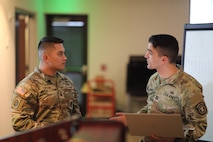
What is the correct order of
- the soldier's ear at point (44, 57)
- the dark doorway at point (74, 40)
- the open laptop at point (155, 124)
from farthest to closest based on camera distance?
the dark doorway at point (74, 40), the soldier's ear at point (44, 57), the open laptop at point (155, 124)

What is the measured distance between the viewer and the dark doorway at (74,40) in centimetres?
625

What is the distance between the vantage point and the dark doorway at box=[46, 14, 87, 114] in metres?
6.25

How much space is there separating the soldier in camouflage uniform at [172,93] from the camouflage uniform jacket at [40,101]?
43 cm

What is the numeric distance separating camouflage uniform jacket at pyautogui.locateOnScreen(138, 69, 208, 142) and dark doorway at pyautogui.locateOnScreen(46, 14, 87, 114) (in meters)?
4.15

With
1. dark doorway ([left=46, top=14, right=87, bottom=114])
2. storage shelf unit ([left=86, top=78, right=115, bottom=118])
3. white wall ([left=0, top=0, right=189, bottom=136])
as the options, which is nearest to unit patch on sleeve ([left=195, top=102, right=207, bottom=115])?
storage shelf unit ([left=86, top=78, right=115, bottom=118])

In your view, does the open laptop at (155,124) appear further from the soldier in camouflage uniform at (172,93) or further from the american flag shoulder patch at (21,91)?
the american flag shoulder patch at (21,91)

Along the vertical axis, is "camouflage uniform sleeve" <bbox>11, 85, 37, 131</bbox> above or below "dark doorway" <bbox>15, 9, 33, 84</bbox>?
below

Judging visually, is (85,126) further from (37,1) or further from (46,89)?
(37,1)

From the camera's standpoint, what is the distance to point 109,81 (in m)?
6.09

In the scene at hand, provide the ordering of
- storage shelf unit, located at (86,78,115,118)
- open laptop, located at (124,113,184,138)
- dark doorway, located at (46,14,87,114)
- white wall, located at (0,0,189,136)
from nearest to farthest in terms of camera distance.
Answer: open laptop, located at (124,113,184,138)
storage shelf unit, located at (86,78,115,118)
white wall, located at (0,0,189,136)
dark doorway, located at (46,14,87,114)

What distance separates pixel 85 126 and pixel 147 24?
534 cm

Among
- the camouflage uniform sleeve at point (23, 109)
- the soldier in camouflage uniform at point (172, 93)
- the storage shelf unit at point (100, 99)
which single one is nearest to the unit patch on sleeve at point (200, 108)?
the soldier in camouflage uniform at point (172, 93)

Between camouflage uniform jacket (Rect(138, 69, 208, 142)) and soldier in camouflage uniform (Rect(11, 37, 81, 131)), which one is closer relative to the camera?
camouflage uniform jacket (Rect(138, 69, 208, 142))

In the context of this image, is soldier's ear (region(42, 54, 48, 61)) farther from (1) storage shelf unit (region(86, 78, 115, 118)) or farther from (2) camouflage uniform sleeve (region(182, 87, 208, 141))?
(1) storage shelf unit (region(86, 78, 115, 118))
